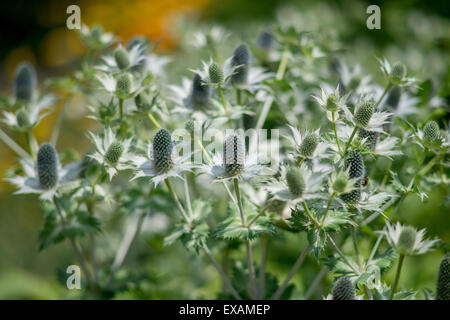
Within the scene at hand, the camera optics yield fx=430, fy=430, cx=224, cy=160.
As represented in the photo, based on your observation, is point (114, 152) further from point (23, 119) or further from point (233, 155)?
point (23, 119)

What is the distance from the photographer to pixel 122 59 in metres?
1.36

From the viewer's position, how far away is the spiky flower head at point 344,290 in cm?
101

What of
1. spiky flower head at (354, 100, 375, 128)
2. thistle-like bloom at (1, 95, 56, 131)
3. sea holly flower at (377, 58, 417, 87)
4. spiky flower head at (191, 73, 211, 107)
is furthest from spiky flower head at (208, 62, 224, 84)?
thistle-like bloom at (1, 95, 56, 131)

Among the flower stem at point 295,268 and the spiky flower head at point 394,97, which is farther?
the spiky flower head at point 394,97

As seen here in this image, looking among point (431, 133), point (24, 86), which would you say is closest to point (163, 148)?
point (431, 133)

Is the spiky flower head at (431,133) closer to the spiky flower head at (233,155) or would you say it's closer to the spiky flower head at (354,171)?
the spiky flower head at (354,171)

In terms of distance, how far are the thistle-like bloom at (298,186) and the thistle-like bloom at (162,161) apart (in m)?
0.25

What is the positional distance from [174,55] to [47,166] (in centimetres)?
116

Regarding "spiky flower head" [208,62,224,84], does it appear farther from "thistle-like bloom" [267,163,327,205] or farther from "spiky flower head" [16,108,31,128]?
"spiky flower head" [16,108,31,128]

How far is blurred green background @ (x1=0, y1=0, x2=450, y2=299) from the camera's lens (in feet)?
5.85

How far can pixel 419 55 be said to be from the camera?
261 centimetres

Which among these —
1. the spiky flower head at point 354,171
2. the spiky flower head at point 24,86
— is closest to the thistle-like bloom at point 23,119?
the spiky flower head at point 24,86
